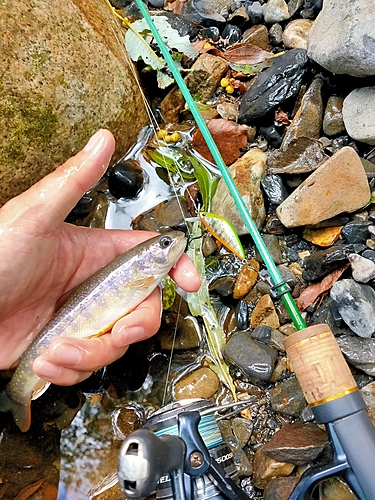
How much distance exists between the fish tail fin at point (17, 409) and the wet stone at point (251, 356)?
1.15 m

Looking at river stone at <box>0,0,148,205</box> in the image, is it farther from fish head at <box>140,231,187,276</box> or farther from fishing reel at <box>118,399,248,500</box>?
fishing reel at <box>118,399,248,500</box>

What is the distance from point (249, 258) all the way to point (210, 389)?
84 cm

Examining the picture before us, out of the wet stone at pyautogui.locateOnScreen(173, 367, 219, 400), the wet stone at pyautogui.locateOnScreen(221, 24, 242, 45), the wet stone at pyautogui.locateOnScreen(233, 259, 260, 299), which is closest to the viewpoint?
the wet stone at pyautogui.locateOnScreen(173, 367, 219, 400)

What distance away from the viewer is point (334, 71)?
3.05m

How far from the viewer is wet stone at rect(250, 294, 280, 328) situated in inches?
113

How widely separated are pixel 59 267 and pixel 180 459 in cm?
143

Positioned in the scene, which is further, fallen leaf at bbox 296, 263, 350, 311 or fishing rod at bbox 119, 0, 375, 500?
fallen leaf at bbox 296, 263, 350, 311

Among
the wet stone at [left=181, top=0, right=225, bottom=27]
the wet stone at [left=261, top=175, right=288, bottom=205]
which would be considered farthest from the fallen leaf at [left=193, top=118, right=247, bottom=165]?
the wet stone at [left=181, top=0, right=225, bottom=27]

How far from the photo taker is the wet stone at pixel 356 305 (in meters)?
2.54

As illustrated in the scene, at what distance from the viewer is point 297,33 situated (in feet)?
11.7

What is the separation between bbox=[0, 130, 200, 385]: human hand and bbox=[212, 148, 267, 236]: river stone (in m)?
0.56

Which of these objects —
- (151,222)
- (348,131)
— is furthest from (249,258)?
(348,131)

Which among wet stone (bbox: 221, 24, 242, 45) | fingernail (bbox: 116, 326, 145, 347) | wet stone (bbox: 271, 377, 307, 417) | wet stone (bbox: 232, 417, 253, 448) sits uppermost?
wet stone (bbox: 221, 24, 242, 45)

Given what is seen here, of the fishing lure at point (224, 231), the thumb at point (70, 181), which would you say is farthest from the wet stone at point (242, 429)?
the thumb at point (70, 181)
